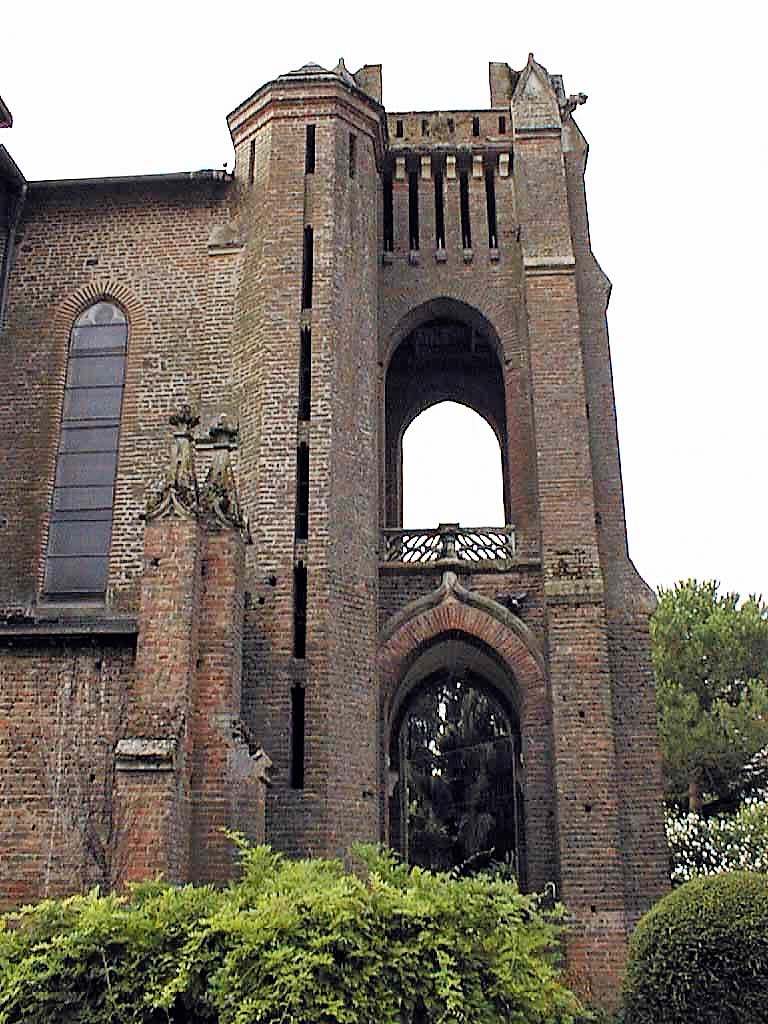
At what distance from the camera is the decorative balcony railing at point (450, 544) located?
18.2 metres

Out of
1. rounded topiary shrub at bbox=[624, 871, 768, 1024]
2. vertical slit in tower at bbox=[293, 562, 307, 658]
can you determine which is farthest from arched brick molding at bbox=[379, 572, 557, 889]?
rounded topiary shrub at bbox=[624, 871, 768, 1024]

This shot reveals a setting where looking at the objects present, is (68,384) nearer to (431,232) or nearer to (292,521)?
(292,521)

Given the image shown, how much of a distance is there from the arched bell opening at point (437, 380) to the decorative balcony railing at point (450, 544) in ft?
11.0

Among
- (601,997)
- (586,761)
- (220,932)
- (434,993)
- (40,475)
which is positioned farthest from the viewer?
(40,475)

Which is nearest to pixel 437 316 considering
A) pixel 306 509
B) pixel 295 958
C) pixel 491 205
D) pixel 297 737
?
pixel 491 205

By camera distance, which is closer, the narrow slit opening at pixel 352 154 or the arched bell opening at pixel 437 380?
the narrow slit opening at pixel 352 154

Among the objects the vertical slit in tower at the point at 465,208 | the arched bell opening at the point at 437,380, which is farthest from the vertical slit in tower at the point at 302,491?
the vertical slit in tower at the point at 465,208

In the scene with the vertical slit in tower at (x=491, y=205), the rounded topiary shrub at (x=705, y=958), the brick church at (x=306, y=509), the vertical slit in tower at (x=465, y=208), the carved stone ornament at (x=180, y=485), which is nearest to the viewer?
the rounded topiary shrub at (x=705, y=958)

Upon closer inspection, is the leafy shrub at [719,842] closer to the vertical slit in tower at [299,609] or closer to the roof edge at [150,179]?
→ the vertical slit in tower at [299,609]

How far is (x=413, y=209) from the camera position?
21297mm

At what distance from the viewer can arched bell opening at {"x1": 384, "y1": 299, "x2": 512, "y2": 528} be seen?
72.5ft

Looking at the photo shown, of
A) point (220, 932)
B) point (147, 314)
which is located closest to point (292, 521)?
point (147, 314)

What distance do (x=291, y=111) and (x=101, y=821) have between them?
13.2m

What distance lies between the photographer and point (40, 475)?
18219 mm
